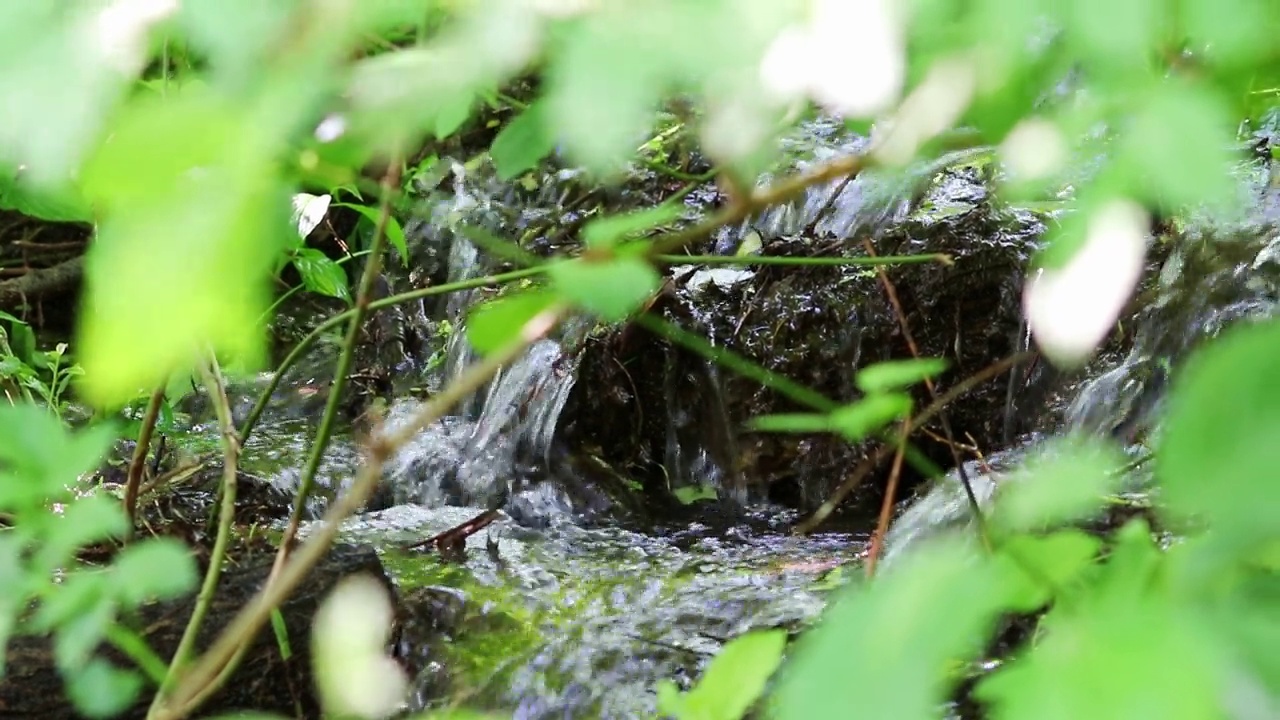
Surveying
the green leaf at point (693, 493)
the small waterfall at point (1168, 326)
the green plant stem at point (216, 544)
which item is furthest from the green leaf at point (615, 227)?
the green leaf at point (693, 493)

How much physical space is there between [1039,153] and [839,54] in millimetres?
98

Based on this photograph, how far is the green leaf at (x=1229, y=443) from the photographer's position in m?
0.26

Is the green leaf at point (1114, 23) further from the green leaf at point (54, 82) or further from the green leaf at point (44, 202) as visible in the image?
the green leaf at point (44, 202)

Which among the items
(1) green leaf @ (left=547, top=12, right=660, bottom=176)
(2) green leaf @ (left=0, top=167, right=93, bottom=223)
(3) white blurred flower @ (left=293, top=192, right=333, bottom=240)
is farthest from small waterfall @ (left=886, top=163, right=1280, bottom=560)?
(1) green leaf @ (left=547, top=12, right=660, bottom=176)

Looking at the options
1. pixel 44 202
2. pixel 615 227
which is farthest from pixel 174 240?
pixel 44 202

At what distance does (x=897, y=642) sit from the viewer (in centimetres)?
26

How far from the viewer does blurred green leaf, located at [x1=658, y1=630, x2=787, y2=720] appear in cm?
54

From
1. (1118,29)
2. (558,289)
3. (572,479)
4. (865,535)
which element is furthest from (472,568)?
(1118,29)

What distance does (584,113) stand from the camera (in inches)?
9.5

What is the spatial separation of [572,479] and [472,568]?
2.78ft

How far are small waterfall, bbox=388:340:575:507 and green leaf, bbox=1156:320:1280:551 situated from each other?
3413 mm

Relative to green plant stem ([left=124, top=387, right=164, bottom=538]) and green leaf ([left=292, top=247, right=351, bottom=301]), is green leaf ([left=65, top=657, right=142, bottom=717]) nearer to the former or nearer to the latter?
green plant stem ([left=124, top=387, right=164, bottom=538])

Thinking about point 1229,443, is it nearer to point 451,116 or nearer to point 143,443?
point 451,116

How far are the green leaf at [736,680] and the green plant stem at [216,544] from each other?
303 mm
